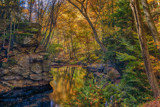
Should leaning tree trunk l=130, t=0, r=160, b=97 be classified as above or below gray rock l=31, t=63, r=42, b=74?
above

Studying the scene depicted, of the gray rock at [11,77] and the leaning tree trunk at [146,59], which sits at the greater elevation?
the leaning tree trunk at [146,59]

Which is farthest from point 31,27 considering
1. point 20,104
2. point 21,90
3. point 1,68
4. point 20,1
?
point 20,104

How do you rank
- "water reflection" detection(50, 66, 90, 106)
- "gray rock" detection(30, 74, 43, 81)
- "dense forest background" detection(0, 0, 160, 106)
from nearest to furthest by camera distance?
"dense forest background" detection(0, 0, 160, 106) < "water reflection" detection(50, 66, 90, 106) < "gray rock" detection(30, 74, 43, 81)

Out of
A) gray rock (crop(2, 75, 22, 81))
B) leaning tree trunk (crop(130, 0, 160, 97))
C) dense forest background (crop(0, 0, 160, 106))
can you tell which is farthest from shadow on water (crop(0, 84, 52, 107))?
leaning tree trunk (crop(130, 0, 160, 97))

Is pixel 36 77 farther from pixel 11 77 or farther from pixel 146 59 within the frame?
pixel 146 59

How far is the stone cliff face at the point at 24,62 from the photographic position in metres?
10.3

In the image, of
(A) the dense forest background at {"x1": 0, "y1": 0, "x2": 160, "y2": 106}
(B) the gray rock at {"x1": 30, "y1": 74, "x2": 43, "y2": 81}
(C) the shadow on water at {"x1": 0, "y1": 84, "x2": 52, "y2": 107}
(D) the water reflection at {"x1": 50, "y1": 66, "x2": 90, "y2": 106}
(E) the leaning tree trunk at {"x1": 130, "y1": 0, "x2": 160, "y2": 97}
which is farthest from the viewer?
(B) the gray rock at {"x1": 30, "y1": 74, "x2": 43, "y2": 81}

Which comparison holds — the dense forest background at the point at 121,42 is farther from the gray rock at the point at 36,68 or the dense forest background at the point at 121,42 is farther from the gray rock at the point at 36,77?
the gray rock at the point at 36,77

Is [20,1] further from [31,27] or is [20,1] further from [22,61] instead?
[22,61]

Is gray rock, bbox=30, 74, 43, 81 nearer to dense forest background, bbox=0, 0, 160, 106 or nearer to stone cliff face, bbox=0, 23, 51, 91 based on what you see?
stone cliff face, bbox=0, 23, 51, 91

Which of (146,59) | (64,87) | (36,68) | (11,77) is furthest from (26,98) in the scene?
(146,59)

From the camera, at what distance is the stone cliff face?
1027cm

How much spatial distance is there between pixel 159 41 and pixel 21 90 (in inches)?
432

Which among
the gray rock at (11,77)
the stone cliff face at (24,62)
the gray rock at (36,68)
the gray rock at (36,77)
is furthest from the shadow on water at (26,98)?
the gray rock at (36,68)
